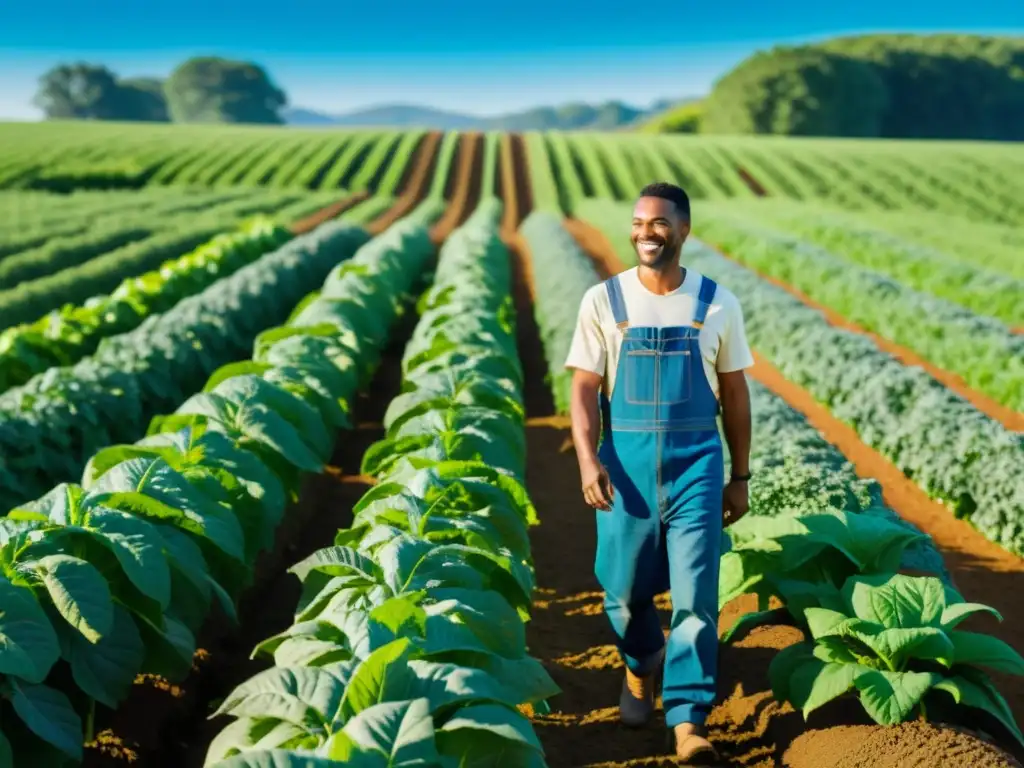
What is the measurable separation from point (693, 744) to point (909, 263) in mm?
18712

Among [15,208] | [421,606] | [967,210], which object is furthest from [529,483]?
[967,210]

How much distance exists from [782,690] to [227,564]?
2560 mm

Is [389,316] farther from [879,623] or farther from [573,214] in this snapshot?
[573,214]

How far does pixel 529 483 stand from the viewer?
7891 mm

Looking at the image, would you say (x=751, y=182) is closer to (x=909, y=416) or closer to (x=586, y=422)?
(x=909, y=416)

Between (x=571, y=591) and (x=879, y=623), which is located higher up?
(x=879, y=623)

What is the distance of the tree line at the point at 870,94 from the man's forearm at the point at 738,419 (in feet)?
239

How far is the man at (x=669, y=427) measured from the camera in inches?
146

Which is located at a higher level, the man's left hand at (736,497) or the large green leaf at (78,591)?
the man's left hand at (736,497)

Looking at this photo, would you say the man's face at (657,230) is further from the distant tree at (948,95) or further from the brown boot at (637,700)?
the distant tree at (948,95)

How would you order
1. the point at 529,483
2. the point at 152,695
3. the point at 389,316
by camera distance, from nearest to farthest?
the point at 152,695 → the point at 529,483 → the point at 389,316

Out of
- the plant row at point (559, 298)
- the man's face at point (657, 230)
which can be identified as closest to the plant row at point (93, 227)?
the plant row at point (559, 298)

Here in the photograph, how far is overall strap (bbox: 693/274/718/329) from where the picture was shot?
3.75 meters

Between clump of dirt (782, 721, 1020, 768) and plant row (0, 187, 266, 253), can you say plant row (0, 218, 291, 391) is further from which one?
clump of dirt (782, 721, 1020, 768)
